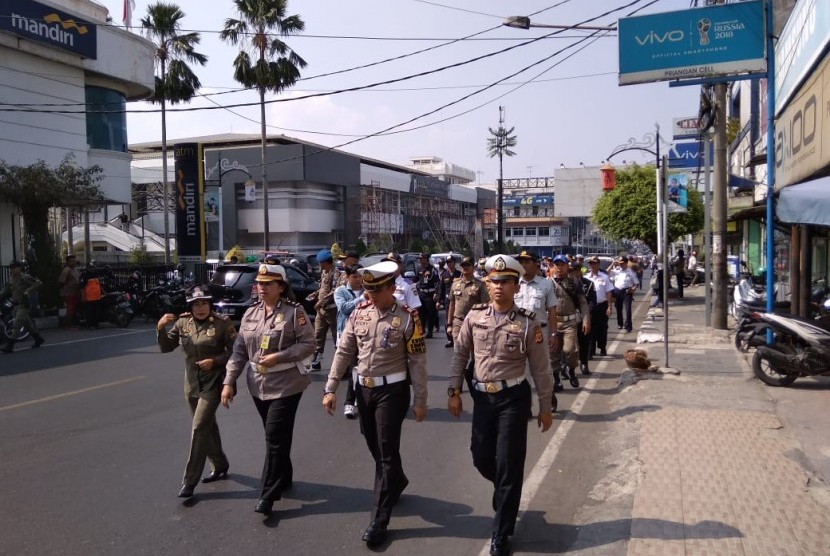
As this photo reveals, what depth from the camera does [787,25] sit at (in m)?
10.9

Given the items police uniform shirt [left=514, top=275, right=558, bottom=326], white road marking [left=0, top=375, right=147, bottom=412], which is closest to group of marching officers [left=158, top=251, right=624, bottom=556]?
police uniform shirt [left=514, top=275, right=558, bottom=326]

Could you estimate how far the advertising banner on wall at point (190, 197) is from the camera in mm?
25750

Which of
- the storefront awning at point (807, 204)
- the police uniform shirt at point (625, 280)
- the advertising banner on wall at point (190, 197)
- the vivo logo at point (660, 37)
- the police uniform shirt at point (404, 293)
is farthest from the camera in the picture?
the advertising banner on wall at point (190, 197)

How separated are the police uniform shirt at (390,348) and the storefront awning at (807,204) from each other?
493 centimetres

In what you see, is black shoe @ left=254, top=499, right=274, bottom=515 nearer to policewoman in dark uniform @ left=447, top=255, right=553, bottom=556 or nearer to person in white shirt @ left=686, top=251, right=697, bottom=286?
policewoman in dark uniform @ left=447, top=255, right=553, bottom=556

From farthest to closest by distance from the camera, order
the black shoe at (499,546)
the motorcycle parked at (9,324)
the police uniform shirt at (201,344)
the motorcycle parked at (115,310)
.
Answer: the motorcycle parked at (115,310) < the motorcycle parked at (9,324) < the police uniform shirt at (201,344) < the black shoe at (499,546)

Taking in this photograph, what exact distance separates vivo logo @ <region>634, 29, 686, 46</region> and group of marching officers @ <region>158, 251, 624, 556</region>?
28.9 feet

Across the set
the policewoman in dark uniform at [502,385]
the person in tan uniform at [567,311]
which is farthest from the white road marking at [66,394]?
the policewoman in dark uniform at [502,385]

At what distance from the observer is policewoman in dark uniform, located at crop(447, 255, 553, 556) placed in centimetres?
438

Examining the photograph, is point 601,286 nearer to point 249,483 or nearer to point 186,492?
point 249,483

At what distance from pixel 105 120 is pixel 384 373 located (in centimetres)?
2424

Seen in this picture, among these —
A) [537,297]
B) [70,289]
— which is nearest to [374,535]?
[537,297]

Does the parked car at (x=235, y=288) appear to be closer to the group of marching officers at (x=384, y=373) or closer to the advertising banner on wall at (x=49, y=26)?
the group of marching officers at (x=384, y=373)

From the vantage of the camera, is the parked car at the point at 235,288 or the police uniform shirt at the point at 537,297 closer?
the police uniform shirt at the point at 537,297
